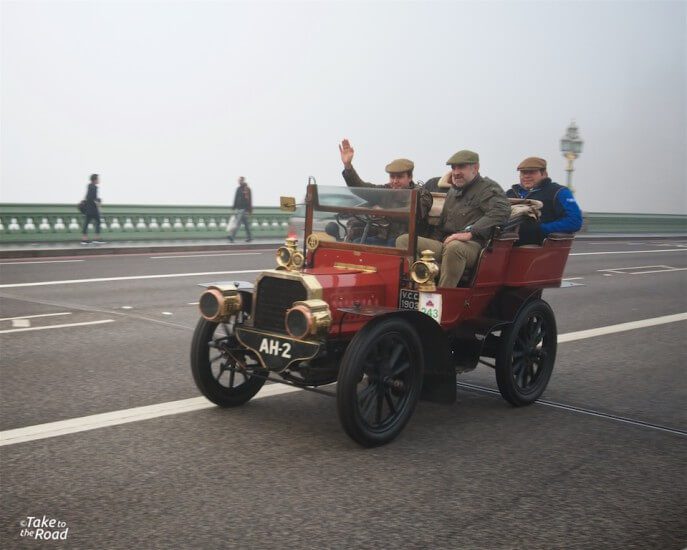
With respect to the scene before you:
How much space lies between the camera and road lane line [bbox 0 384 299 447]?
5.17 meters

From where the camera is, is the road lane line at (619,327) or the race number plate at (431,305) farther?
the road lane line at (619,327)

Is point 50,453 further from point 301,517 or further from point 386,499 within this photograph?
point 386,499

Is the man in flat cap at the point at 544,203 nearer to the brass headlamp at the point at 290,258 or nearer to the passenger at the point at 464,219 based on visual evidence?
the passenger at the point at 464,219

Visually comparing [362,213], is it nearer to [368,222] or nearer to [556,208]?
[368,222]

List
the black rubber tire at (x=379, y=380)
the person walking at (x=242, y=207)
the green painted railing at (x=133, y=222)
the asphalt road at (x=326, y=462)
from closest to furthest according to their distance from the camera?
the asphalt road at (x=326, y=462) < the black rubber tire at (x=379, y=380) < the green painted railing at (x=133, y=222) < the person walking at (x=242, y=207)

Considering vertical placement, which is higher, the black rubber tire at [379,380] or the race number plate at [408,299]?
the race number plate at [408,299]

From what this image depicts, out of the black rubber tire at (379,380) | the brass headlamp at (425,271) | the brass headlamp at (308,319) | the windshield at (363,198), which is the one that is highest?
the windshield at (363,198)

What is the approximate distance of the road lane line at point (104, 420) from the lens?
17.0ft

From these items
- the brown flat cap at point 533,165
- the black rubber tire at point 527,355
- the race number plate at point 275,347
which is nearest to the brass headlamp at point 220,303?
the race number plate at point 275,347

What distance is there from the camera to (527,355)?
21.1ft

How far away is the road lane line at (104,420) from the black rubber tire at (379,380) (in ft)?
4.37

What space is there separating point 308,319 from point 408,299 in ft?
3.09

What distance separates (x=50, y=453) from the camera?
4.84 m

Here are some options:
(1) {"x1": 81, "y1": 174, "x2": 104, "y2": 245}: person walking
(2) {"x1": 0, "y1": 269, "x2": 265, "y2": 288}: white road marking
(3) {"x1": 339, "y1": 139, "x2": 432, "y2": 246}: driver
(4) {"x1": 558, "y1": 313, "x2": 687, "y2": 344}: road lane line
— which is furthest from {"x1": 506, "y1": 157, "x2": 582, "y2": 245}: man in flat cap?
(1) {"x1": 81, "y1": 174, "x2": 104, "y2": 245}: person walking
